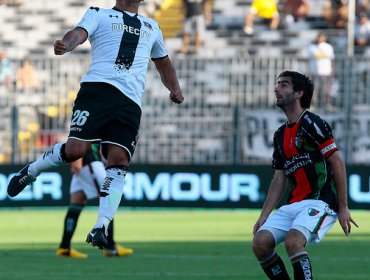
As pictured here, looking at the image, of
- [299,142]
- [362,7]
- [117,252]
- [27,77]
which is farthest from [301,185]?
[362,7]

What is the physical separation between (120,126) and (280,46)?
58.7 feet

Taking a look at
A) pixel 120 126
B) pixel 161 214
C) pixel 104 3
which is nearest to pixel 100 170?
pixel 120 126

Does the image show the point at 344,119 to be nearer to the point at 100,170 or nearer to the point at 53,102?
the point at 53,102

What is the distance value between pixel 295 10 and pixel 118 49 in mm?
18201

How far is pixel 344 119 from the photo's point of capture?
22188 mm

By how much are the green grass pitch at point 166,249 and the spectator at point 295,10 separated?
299 inches

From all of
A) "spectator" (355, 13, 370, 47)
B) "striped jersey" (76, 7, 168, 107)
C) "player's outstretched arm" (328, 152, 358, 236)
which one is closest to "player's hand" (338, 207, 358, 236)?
"player's outstretched arm" (328, 152, 358, 236)

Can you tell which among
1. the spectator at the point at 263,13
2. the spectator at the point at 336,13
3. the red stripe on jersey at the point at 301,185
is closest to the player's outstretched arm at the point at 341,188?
the red stripe on jersey at the point at 301,185

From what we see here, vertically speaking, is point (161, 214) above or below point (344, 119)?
below

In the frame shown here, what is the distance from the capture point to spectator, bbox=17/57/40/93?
22.6 m

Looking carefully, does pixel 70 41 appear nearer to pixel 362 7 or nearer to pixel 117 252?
pixel 117 252

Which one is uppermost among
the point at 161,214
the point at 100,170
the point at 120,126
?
the point at 120,126

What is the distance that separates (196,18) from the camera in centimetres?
2811

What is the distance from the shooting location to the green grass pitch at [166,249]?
38.4 feet
